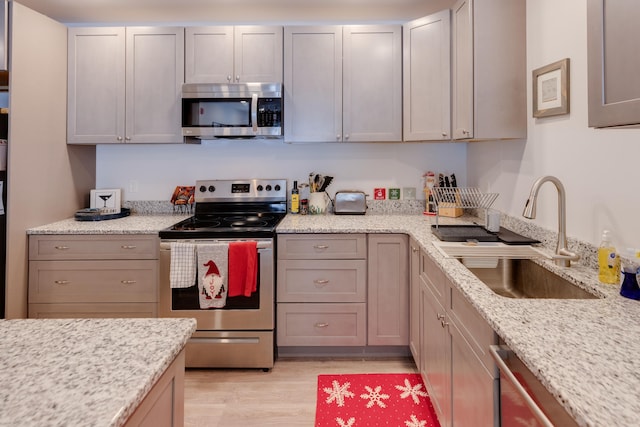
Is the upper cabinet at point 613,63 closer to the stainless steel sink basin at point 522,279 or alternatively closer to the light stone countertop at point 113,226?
the stainless steel sink basin at point 522,279

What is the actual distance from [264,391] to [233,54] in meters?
2.22

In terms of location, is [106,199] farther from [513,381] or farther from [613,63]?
[613,63]

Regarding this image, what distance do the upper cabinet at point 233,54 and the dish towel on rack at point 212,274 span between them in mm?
1236

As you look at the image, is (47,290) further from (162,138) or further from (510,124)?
(510,124)

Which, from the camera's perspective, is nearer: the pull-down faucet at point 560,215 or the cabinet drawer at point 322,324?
the pull-down faucet at point 560,215

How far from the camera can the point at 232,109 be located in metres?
2.73

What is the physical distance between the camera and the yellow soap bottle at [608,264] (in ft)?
4.40

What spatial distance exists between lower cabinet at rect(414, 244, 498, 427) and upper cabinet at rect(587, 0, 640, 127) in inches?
24.7

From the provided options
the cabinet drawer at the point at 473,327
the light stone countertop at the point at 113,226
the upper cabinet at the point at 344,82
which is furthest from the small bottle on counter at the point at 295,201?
the cabinet drawer at the point at 473,327

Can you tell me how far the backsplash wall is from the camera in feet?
10.2

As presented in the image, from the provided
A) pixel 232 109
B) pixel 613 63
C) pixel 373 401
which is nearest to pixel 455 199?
pixel 373 401

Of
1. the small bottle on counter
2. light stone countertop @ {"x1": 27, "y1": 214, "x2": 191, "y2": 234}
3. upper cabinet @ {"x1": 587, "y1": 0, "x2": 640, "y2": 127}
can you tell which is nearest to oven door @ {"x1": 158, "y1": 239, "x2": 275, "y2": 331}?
light stone countertop @ {"x1": 27, "y1": 214, "x2": 191, "y2": 234}

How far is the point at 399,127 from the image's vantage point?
110 inches

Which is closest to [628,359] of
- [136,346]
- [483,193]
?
[136,346]
